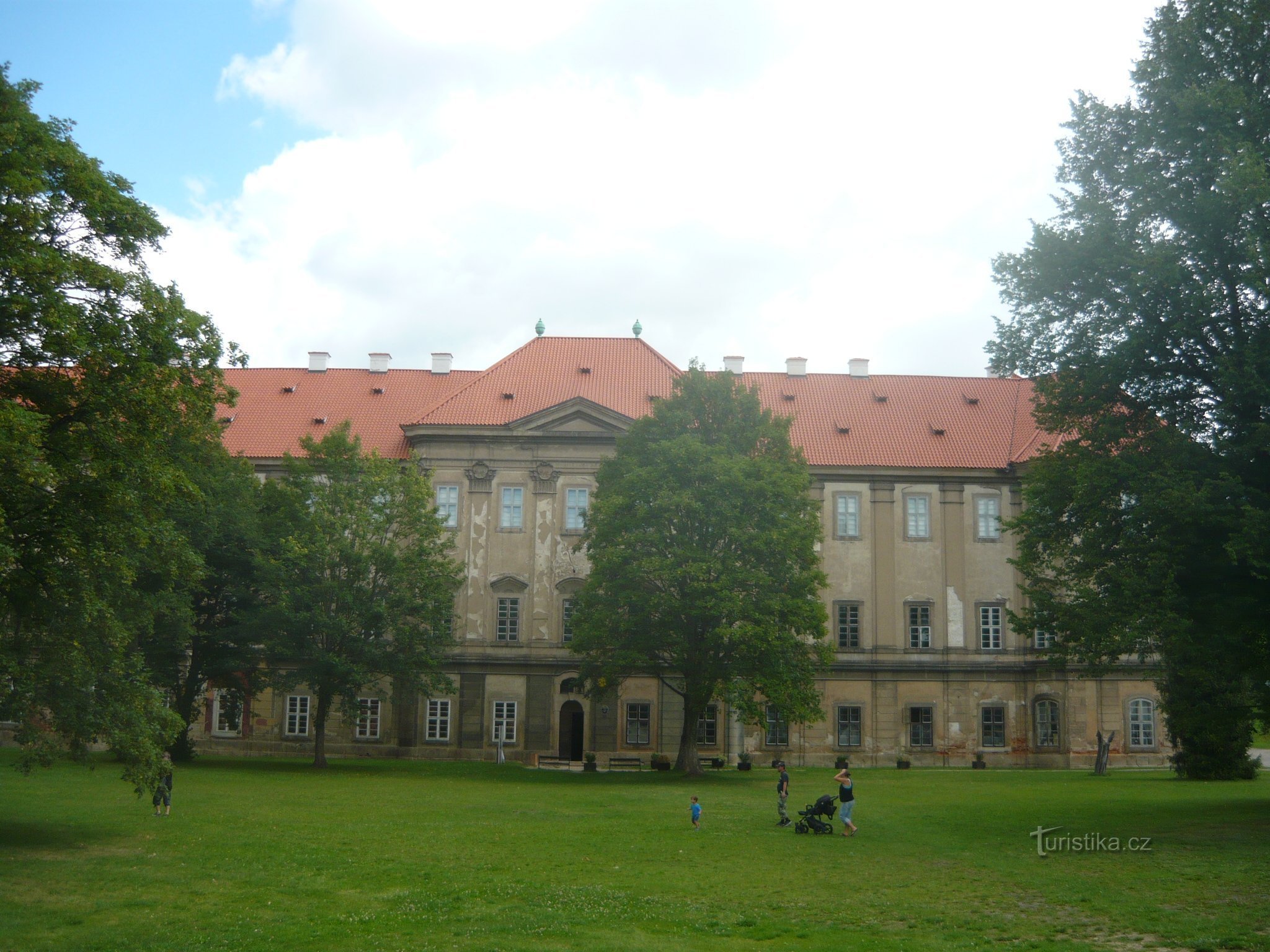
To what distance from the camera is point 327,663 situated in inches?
1638

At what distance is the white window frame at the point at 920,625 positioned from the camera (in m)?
51.8

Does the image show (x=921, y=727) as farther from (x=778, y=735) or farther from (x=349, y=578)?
(x=349, y=578)

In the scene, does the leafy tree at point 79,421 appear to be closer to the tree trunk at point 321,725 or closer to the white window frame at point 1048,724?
the tree trunk at point 321,725

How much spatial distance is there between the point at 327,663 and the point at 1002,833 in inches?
980

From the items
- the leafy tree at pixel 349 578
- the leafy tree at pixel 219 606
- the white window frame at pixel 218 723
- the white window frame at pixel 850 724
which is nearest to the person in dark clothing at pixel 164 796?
the leafy tree at pixel 219 606

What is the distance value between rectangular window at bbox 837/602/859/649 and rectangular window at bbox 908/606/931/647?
2233 millimetres

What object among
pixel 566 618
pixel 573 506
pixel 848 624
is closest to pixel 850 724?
pixel 848 624

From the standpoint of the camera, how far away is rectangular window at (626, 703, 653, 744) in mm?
50406

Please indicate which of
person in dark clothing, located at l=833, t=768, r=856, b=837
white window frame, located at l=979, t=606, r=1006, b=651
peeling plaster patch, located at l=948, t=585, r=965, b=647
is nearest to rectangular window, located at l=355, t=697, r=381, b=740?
peeling plaster patch, located at l=948, t=585, r=965, b=647

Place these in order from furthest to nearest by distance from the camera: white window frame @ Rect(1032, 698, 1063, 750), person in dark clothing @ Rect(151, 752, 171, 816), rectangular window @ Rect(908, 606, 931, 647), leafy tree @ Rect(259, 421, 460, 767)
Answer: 1. rectangular window @ Rect(908, 606, 931, 647)
2. white window frame @ Rect(1032, 698, 1063, 750)
3. leafy tree @ Rect(259, 421, 460, 767)
4. person in dark clothing @ Rect(151, 752, 171, 816)

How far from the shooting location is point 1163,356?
84.9 feet

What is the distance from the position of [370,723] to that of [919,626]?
24062mm

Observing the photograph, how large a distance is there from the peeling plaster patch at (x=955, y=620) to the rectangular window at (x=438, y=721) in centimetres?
2181

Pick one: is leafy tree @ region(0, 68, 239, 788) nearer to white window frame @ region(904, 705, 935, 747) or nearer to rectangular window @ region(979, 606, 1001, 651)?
white window frame @ region(904, 705, 935, 747)
